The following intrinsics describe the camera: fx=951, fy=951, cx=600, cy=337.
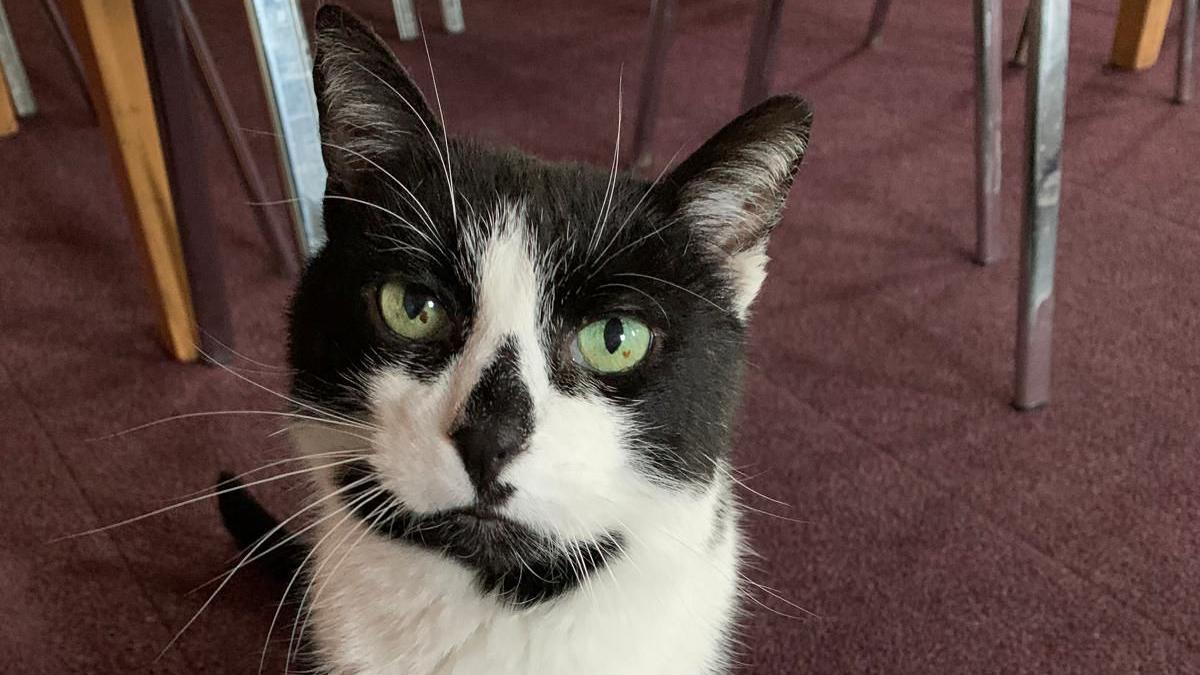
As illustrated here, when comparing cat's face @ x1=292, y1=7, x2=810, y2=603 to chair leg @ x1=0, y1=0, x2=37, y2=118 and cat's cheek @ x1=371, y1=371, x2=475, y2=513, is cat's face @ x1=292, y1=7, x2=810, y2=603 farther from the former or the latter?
chair leg @ x1=0, y1=0, x2=37, y2=118

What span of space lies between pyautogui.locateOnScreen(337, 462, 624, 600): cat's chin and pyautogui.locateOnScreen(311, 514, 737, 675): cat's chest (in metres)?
0.01

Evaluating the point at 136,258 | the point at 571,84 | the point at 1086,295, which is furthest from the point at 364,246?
the point at 571,84

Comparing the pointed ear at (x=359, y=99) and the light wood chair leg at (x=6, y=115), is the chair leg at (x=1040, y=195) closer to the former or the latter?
the pointed ear at (x=359, y=99)

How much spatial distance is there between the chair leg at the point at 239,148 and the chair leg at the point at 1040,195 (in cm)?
92

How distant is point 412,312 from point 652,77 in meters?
1.20

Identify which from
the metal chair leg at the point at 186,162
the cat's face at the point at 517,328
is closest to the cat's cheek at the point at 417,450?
the cat's face at the point at 517,328

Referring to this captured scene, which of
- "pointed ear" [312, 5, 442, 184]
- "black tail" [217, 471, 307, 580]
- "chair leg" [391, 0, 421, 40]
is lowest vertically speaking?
"black tail" [217, 471, 307, 580]

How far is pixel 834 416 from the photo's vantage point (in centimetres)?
124

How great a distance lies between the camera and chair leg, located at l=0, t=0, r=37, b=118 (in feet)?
6.05

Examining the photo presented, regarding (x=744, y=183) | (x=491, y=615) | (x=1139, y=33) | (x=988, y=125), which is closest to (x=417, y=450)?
(x=491, y=615)

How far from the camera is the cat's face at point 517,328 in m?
0.53

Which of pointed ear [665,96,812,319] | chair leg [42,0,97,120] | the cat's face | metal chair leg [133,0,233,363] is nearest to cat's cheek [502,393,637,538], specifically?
the cat's face

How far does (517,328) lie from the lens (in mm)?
551

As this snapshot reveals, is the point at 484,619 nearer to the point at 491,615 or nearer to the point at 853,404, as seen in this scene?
the point at 491,615
